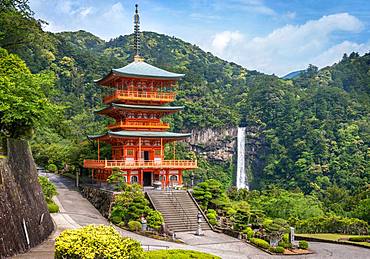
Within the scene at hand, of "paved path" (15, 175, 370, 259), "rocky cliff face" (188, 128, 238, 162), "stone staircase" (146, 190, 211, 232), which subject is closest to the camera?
"paved path" (15, 175, 370, 259)

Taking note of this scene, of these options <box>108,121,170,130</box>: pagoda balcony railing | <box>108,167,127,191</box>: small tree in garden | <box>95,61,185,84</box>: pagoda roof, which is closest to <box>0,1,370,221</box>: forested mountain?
<box>95,61,185,84</box>: pagoda roof

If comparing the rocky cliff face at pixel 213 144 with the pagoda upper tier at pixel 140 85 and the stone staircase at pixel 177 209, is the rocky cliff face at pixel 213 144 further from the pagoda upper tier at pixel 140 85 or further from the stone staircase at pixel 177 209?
the stone staircase at pixel 177 209

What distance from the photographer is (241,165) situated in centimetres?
7344

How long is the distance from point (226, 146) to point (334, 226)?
45.0m

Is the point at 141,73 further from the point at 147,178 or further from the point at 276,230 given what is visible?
the point at 276,230

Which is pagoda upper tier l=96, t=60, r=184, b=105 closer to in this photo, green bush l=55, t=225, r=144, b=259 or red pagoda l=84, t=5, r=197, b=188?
red pagoda l=84, t=5, r=197, b=188

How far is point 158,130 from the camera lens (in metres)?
34.2

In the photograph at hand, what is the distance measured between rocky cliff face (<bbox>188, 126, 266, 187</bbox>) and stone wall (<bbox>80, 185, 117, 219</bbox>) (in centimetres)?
4184

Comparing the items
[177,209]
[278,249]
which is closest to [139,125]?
[177,209]

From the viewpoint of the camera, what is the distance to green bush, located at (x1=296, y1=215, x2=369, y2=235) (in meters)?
28.4

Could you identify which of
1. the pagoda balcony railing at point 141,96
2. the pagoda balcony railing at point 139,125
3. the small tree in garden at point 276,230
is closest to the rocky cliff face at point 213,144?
the pagoda balcony railing at point 139,125

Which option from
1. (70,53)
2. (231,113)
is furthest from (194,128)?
(70,53)

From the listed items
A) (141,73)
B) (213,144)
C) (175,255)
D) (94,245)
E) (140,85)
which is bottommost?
(175,255)

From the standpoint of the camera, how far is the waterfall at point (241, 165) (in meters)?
70.5
